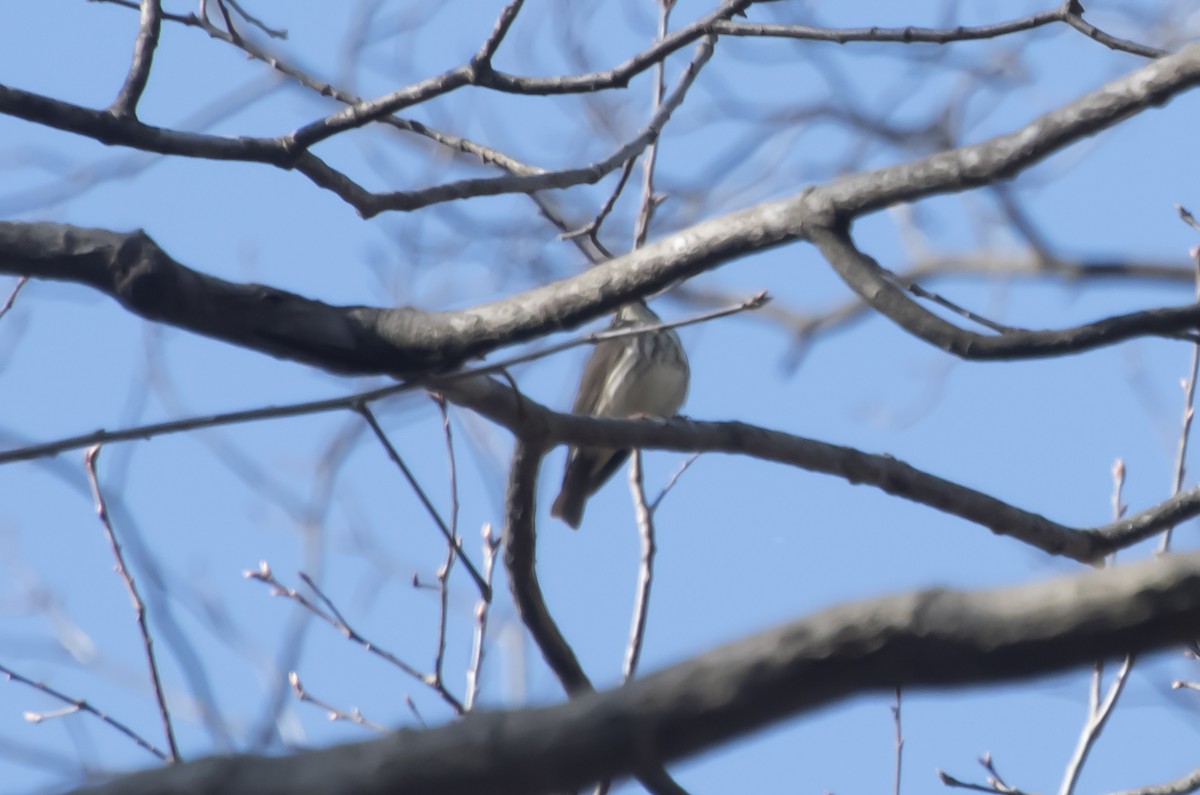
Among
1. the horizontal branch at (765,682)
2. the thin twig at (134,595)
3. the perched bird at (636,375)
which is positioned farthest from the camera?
the perched bird at (636,375)

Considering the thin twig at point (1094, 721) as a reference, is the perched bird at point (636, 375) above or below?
above

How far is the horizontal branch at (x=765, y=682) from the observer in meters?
1.17

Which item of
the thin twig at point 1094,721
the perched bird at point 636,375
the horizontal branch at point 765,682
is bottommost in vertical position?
the horizontal branch at point 765,682

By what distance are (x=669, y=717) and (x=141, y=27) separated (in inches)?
86.6

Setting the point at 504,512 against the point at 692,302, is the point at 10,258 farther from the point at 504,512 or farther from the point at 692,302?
the point at 692,302

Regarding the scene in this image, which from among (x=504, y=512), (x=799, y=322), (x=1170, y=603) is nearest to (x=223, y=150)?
(x=504, y=512)

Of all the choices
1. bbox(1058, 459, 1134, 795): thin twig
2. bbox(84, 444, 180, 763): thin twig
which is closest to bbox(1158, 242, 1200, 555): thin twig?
bbox(1058, 459, 1134, 795): thin twig

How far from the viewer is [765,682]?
117 centimetres

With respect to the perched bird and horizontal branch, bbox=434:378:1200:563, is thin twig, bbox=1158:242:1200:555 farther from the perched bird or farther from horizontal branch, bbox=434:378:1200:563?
the perched bird

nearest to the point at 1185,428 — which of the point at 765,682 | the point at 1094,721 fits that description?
the point at 1094,721

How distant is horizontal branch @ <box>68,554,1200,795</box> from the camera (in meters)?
1.17

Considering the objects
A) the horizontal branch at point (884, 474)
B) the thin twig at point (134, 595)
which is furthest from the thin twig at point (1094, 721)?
the thin twig at point (134, 595)

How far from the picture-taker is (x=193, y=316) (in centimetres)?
268

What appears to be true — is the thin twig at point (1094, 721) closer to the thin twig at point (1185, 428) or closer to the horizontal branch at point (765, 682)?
the thin twig at point (1185, 428)
